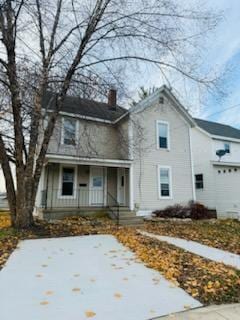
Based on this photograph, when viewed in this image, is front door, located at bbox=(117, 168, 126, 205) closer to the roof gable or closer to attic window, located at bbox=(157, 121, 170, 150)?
attic window, located at bbox=(157, 121, 170, 150)

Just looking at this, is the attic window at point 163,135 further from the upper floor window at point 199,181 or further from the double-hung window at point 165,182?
the upper floor window at point 199,181

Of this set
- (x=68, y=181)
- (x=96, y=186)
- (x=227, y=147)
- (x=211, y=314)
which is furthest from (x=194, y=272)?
(x=227, y=147)

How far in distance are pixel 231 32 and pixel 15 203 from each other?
9.96 m

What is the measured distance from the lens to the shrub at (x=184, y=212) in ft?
46.8

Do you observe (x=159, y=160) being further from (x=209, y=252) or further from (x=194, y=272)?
(x=194, y=272)

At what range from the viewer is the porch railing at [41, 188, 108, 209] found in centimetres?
1293

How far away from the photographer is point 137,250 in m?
6.68

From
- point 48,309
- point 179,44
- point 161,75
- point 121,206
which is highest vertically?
point 179,44

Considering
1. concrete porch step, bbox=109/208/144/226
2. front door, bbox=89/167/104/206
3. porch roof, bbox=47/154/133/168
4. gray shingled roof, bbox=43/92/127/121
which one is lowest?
concrete porch step, bbox=109/208/144/226

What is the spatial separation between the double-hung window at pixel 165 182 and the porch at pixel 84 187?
1.93 m

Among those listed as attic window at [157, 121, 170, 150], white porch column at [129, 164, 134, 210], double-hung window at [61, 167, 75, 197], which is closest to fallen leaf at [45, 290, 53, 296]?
double-hung window at [61, 167, 75, 197]

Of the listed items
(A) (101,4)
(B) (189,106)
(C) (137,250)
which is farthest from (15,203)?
(A) (101,4)

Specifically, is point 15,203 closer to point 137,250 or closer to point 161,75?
point 137,250

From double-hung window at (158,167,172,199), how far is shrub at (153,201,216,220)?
2.68ft
